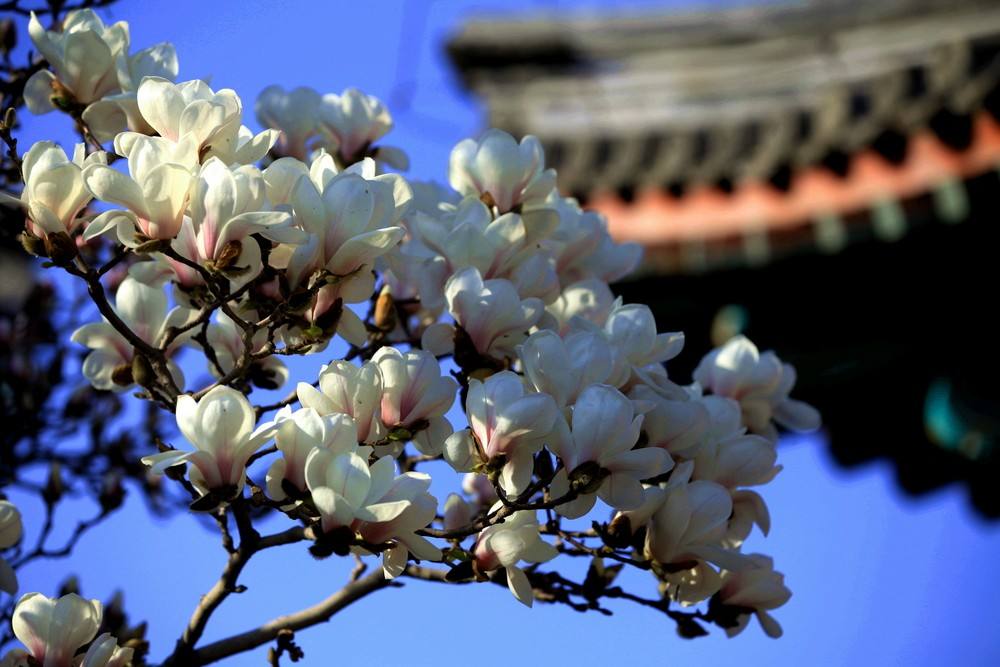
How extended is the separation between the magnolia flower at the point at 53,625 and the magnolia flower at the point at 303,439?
9.2 inches

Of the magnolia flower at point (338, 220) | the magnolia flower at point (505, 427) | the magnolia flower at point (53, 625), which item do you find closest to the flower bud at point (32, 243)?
the magnolia flower at point (338, 220)

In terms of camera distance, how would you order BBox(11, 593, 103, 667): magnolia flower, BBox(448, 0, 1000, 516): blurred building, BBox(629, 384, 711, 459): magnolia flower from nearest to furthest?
BBox(11, 593, 103, 667): magnolia flower, BBox(629, 384, 711, 459): magnolia flower, BBox(448, 0, 1000, 516): blurred building

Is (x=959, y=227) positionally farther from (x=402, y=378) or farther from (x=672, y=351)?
(x=402, y=378)

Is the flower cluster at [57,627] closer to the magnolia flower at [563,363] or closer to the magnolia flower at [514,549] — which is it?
the magnolia flower at [514,549]

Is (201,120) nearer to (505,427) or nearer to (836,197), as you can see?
(505,427)

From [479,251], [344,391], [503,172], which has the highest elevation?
[503,172]

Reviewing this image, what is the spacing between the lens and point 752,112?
363 cm

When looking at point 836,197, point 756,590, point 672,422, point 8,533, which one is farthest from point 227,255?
point 836,197

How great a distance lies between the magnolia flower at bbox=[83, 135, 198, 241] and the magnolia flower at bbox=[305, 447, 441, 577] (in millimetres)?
280

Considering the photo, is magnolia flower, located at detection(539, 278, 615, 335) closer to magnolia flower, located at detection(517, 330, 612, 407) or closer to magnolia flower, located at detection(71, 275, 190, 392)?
magnolia flower, located at detection(517, 330, 612, 407)

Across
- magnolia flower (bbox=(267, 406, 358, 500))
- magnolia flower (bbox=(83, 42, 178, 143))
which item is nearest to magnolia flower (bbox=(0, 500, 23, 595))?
magnolia flower (bbox=(267, 406, 358, 500))

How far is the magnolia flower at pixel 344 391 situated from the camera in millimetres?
1158

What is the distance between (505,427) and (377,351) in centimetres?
18

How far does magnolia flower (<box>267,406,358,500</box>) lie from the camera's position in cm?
110
